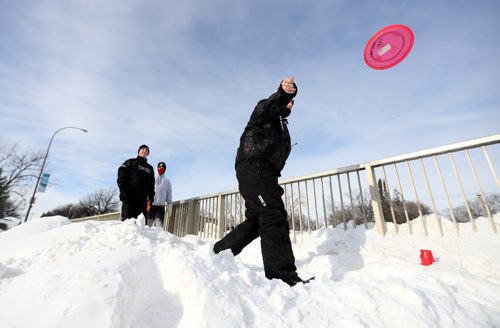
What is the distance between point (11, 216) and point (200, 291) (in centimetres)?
5135

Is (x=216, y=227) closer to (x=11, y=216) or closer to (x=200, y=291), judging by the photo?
(x=200, y=291)

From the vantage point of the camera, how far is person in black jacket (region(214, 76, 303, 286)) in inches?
76.0

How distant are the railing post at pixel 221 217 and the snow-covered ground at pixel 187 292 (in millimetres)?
2706

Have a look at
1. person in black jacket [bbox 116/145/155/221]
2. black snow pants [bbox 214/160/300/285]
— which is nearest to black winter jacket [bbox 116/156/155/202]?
person in black jacket [bbox 116/145/155/221]

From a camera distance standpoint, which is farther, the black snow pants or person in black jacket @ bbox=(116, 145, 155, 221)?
person in black jacket @ bbox=(116, 145, 155, 221)

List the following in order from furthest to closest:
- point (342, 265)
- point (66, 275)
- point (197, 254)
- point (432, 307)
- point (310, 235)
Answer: point (310, 235) → point (342, 265) → point (197, 254) → point (432, 307) → point (66, 275)

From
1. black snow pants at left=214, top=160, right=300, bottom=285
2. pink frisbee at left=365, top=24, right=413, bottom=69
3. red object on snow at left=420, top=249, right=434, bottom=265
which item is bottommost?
red object on snow at left=420, top=249, right=434, bottom=265

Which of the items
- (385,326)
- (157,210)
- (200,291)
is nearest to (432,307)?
(385,326)

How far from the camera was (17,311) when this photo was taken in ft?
3.04

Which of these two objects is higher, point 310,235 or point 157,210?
point 157,210

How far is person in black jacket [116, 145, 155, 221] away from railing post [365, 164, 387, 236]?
12.1 feet

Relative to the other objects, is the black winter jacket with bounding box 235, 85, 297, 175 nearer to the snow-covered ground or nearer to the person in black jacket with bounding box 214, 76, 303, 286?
the person in black jacket with bounding box 214, 76, 303, 286

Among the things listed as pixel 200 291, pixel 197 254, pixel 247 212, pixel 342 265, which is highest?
pixel 247 212

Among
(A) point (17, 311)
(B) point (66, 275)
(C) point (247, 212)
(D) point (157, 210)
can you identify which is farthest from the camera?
(D) point (157, 210)
